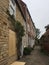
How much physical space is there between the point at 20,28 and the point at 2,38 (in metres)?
8.31

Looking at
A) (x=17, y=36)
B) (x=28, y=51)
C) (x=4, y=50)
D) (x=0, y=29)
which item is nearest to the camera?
(x=0, y=29)

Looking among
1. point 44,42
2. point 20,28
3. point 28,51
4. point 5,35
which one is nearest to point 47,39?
point 44,42

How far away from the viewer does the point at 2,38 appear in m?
6.41

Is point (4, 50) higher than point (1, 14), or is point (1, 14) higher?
point (1, 14)

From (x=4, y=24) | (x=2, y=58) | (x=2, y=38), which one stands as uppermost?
(x=4, y=24)

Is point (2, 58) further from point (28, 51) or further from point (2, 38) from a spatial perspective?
point (28, 51)

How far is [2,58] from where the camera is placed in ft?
20.9

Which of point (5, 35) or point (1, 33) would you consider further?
point (5, 35)

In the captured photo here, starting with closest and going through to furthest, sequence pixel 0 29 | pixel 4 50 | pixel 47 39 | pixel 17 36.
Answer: pixel 0 29
pixel 4 50
pixel 17 36
pixel 47 39

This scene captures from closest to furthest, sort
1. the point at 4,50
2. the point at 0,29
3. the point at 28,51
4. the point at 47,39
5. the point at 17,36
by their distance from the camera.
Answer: the point at 0,29, the point at 4,50, the point at 17,36, the point at 28,51, the point at 47,39

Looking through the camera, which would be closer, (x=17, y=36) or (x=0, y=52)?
(x=0, y=52)

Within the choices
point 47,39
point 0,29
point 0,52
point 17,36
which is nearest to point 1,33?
point 0,29

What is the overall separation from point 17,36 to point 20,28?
2.75 ft

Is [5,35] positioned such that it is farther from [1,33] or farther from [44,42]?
[44,42]
